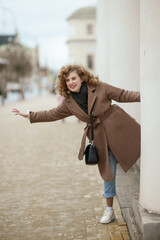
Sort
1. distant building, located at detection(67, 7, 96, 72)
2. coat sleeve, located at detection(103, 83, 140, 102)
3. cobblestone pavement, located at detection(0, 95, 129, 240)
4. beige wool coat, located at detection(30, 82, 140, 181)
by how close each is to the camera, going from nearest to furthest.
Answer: coat sleeve, located at detection(103, 83, 140, 102) → beige wool coat, located at detection(30, 82, 140, 181) → cobblestone pavement, located at detection(0, 95, 129, 240) → distant building, located at detection(67, 7, 96, 72)

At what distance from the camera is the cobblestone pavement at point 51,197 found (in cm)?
408

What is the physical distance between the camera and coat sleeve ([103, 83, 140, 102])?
3.86m

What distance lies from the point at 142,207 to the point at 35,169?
355 cm

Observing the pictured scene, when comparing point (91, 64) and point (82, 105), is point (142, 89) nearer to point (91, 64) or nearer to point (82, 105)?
point (82, 105)

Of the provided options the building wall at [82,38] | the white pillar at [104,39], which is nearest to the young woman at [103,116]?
the white pillar at [104,39]

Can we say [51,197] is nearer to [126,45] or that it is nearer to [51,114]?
[51,114]

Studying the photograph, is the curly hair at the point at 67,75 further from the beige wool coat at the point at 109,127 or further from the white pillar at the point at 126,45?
the white pillar at the point at 126,45

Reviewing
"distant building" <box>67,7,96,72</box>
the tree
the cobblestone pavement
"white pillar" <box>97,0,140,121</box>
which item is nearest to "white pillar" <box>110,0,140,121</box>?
"white pillar" <box>97,0,140,121</box>

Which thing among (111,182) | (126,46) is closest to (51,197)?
(111,182)

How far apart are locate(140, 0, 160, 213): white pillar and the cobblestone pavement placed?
63 centimetres

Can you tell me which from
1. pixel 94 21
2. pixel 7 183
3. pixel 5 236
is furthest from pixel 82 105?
pixel 94 21

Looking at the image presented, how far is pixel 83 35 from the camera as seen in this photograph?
2493 inches

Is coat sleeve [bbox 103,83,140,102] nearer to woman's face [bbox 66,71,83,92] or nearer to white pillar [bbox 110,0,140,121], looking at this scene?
woman's face [bbox 66,71,83,92]

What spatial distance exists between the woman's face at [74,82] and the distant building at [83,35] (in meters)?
59.1
